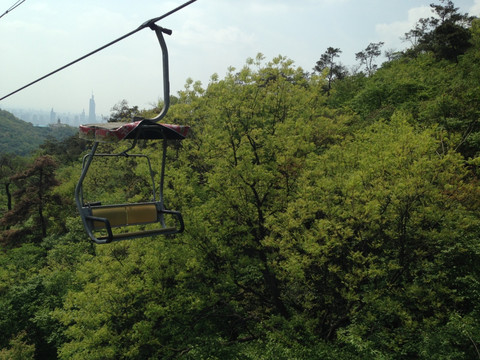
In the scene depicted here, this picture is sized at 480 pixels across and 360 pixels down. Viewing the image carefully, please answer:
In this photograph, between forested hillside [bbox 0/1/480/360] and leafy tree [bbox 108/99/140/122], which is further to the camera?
leafy tree [bbox 108/99/140/122]

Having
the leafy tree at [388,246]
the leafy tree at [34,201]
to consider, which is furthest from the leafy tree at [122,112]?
the leafy tree at [388,246]

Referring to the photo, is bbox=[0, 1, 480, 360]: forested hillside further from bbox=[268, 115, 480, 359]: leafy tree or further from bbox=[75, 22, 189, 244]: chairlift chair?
bbox=[75, 22, 189, 244]: chairlift chair

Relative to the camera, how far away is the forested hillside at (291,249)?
10.1 m

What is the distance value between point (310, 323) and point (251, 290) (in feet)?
12.3

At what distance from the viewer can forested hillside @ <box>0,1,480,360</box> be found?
10148 mm

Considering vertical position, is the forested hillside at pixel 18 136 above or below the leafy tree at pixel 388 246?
above

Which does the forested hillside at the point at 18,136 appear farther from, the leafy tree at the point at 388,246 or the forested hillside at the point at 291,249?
the leafy tree at the point at 388,246

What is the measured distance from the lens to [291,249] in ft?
38.5

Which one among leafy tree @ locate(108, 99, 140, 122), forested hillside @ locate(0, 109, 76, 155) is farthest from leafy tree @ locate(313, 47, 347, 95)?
forested hillside @ locate(0, 109, 76, 155)

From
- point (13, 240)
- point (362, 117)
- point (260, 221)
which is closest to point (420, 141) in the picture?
point (260, 221)

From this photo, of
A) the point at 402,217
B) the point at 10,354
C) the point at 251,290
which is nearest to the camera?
the point at 402,217

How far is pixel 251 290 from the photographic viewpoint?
48.0 ft

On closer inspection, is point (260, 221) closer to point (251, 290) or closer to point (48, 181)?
point (251, 290)

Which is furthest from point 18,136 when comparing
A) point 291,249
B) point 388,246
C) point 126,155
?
point 126,155
